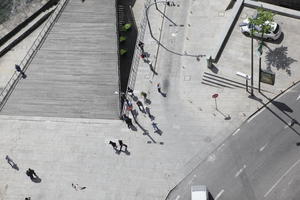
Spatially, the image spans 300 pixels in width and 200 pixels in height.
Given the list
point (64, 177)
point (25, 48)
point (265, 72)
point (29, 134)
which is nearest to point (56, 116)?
point (29, 134)

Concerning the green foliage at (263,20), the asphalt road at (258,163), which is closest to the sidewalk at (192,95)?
the asphalt road at (258,163)

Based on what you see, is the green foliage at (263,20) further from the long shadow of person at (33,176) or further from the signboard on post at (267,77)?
the long shadow of person at (33,176)

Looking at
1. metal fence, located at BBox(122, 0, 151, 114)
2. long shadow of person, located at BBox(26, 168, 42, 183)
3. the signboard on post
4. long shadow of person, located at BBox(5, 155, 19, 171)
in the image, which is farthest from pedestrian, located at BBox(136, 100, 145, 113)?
long shadow of person, located at BBox(5, 155, 19, 171)

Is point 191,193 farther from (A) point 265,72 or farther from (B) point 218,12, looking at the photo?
(B) point 218,12

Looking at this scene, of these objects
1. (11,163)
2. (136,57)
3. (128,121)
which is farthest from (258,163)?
(11,163)

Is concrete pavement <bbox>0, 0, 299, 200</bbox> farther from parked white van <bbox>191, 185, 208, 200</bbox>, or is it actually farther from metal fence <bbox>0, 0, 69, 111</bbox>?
metal fence <bbox>0, 0, 69, 111</bbox>

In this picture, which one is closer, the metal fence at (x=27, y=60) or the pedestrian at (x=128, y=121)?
the pedestrian at (x=128, y=121)
